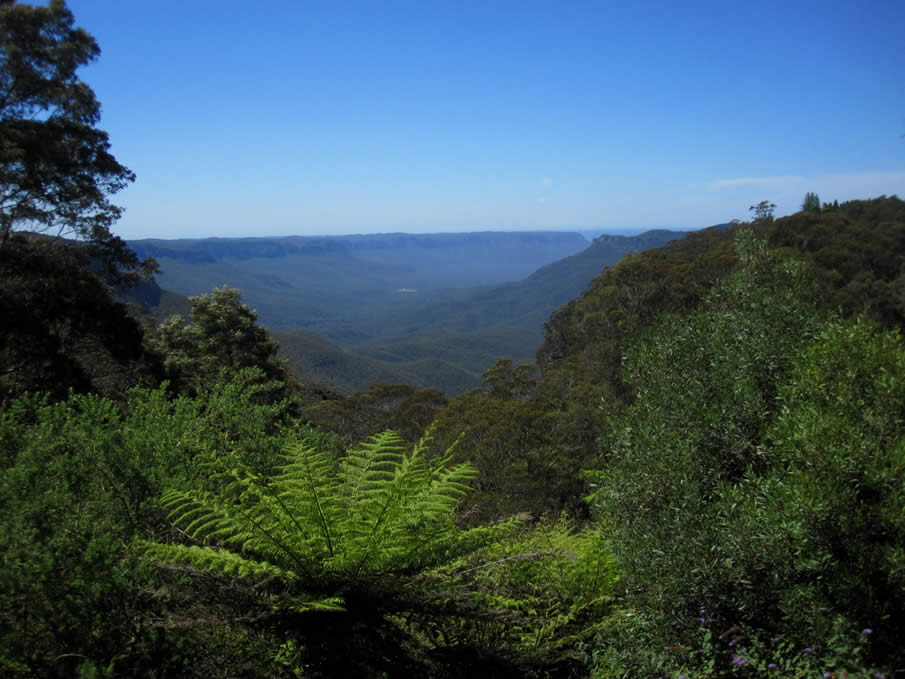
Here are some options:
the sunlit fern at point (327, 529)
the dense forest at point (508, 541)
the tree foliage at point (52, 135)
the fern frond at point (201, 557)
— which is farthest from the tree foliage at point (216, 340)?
the fern frond at point (201, 557)

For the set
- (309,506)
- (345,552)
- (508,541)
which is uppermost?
(309,506)

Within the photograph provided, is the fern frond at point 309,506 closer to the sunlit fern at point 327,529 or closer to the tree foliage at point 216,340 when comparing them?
the sunlit fern at point 327,529

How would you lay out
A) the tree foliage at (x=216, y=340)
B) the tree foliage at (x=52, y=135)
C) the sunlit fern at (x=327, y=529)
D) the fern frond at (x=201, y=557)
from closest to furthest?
1. the fern frond at (x=201, y=557)
2. the sunlit fern at (x=327, y=529)
3. the tree foliage at (x=52, y=135)
4. the tree foliage at (x=216, y=340)

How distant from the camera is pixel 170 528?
380 centimetres

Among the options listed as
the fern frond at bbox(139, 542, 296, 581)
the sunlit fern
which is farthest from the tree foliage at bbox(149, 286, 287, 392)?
the fern frond at bbox(139, 542, 296, 581)

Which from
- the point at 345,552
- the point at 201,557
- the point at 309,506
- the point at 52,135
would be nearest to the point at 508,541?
the point at 345,552

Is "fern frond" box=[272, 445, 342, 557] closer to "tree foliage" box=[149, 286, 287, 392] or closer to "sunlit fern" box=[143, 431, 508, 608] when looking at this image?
"sunlit fern" box=[143, 431, 508, 608]

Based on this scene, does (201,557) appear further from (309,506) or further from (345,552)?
(345,552)

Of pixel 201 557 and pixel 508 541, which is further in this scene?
pixel 508 541

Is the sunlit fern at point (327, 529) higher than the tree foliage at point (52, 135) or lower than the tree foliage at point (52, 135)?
lower

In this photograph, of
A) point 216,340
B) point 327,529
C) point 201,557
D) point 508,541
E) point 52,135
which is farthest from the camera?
point 216,340

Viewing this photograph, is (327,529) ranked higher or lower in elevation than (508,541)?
higher

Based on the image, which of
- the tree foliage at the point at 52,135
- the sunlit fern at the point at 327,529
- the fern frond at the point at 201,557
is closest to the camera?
the fern frond at the point at 201,557

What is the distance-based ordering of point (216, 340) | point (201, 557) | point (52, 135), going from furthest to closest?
point (216, 340)
point (52, 135)
point (201, 557)
